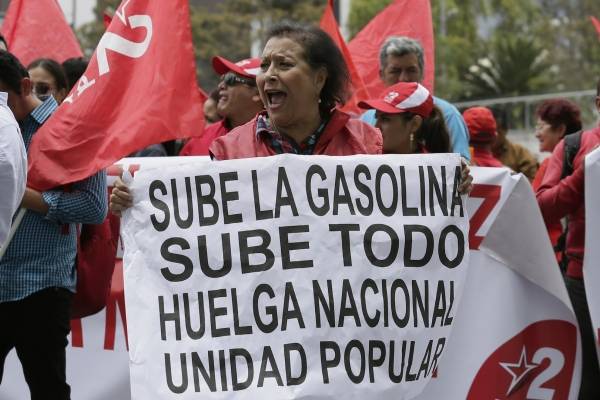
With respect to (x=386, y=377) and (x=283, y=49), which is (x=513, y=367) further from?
(x=283, y=49)

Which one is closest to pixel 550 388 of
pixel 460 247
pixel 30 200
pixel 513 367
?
pixel 513 367

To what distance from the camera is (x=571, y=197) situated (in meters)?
5.87

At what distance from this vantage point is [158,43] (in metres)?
5.58

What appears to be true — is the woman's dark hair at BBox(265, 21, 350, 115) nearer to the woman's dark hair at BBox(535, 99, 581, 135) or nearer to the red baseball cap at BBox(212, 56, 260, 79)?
the red baseball cap at BBox(212, 56, 260, 79)

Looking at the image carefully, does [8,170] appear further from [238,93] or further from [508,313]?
[508,313]

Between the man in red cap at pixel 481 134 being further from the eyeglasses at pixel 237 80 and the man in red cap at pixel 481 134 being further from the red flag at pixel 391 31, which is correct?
the eyeglasses at pixel 237 80

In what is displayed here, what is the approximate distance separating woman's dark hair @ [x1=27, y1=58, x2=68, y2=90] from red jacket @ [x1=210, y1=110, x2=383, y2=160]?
2188 mm

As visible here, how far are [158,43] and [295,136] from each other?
4.37 ft

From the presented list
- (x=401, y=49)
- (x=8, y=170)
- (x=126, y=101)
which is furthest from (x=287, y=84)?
(x=401, y=49)

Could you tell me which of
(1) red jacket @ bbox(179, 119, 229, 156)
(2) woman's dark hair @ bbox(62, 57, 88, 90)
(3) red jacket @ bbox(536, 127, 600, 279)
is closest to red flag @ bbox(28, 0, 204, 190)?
(1) red jacket @ bbox(179, 119, 229, 156)

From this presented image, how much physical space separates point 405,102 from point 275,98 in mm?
1289

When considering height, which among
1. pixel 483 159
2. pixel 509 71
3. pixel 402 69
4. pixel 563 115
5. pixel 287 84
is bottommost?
pixel 509 71

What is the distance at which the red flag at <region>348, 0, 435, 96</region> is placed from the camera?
8.53 metres

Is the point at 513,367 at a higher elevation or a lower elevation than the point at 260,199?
lower
